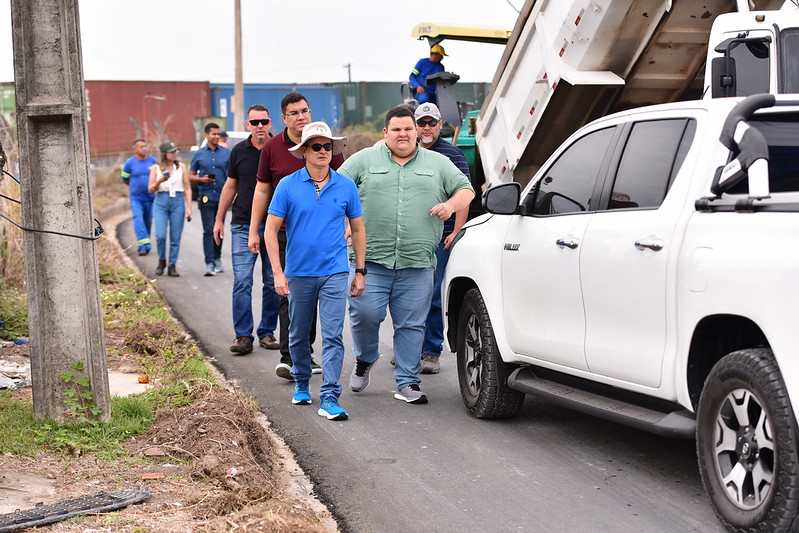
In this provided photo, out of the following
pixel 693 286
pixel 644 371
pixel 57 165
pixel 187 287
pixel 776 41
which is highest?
pixel 776 41

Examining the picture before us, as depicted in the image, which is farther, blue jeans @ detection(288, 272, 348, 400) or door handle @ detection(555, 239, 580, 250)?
blue jeans @ detection(288, 272, 348, 400)

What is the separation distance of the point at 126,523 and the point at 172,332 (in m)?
5.66

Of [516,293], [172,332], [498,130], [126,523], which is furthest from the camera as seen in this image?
[498,130]

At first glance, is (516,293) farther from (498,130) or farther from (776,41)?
(498,130)

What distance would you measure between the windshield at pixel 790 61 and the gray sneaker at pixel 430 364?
3.41 metres

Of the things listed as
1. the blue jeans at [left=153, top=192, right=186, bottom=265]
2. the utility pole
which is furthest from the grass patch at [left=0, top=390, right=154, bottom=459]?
the utility pole

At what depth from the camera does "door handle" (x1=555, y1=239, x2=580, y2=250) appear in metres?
6.26

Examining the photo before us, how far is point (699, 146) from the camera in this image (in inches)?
218

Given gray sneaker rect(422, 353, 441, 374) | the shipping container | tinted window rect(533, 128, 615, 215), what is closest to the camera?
tinted window rect(533, 128, 615, 215)

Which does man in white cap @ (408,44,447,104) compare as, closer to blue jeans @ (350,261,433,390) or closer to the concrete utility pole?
blue jeans @ (350,261,433,390)

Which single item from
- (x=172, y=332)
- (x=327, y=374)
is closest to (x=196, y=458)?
(x=327, y=374)

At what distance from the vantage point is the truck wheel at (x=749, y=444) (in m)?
4.64

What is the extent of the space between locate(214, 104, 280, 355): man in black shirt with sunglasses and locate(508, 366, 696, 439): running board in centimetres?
362

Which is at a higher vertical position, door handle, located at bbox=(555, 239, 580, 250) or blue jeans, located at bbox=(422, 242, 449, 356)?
door handle, located at bbox=(555, 239, 580, 250)
